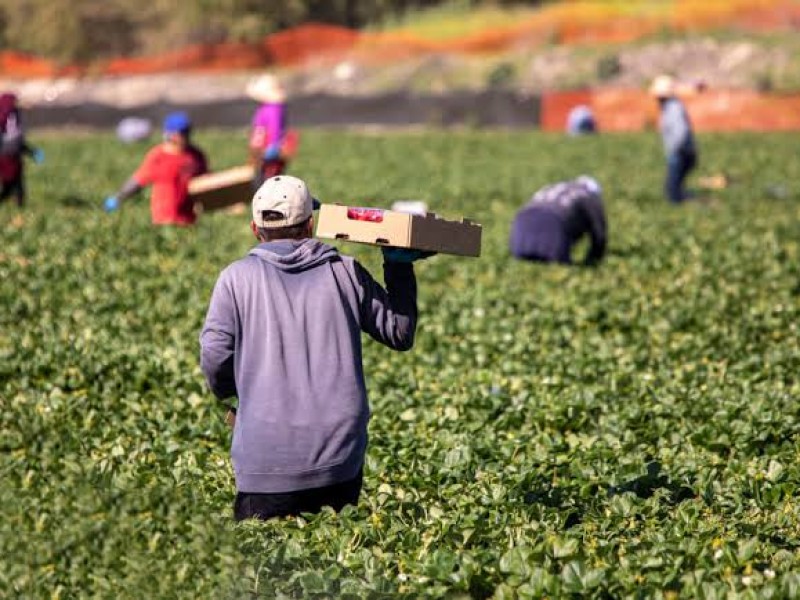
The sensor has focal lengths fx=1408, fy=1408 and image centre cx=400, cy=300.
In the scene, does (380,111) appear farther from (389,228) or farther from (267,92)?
(389,228)

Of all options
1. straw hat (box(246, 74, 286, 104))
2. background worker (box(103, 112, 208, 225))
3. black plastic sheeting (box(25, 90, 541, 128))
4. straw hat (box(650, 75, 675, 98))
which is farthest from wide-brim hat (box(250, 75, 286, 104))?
black plastic sheeting (box(25, 90, 541, 128))

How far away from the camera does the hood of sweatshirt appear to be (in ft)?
17.0

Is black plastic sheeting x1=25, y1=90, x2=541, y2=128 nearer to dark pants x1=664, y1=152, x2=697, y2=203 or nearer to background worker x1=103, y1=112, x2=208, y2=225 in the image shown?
dark pants x1=664, y1=152, x2=697, y2=203

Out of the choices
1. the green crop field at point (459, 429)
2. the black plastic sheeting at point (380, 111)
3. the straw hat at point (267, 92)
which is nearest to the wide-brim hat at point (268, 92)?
the straw hat at point (267, 92)

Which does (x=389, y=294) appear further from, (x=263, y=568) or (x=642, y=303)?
(x=642, y=303)

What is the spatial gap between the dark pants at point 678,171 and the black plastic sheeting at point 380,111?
20.6 meters

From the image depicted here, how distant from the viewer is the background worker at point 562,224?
1388 cm

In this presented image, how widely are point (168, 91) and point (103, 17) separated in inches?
874

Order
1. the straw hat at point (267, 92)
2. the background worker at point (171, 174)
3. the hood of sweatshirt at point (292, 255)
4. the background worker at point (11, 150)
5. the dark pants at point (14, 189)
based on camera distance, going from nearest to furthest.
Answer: the hood of sweatshirt at point (292, 255) < the background worker at point (171, 174) < the background worker at point (11, 150) < the dark pants at point (14, 189) < the straw hat at point (267, 92)

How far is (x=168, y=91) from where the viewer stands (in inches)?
2117

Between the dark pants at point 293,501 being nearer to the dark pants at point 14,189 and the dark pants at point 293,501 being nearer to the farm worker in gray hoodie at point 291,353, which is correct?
the farm worker in gray hoodie at point 291,353

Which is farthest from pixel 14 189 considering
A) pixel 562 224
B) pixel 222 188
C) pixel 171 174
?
pixel 562 224

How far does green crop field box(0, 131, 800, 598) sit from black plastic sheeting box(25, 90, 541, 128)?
23514 millimetres

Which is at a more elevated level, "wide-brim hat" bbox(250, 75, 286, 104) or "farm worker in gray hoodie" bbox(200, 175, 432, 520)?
"wide-brim hat" bbox(250, 75, 286, 104)
